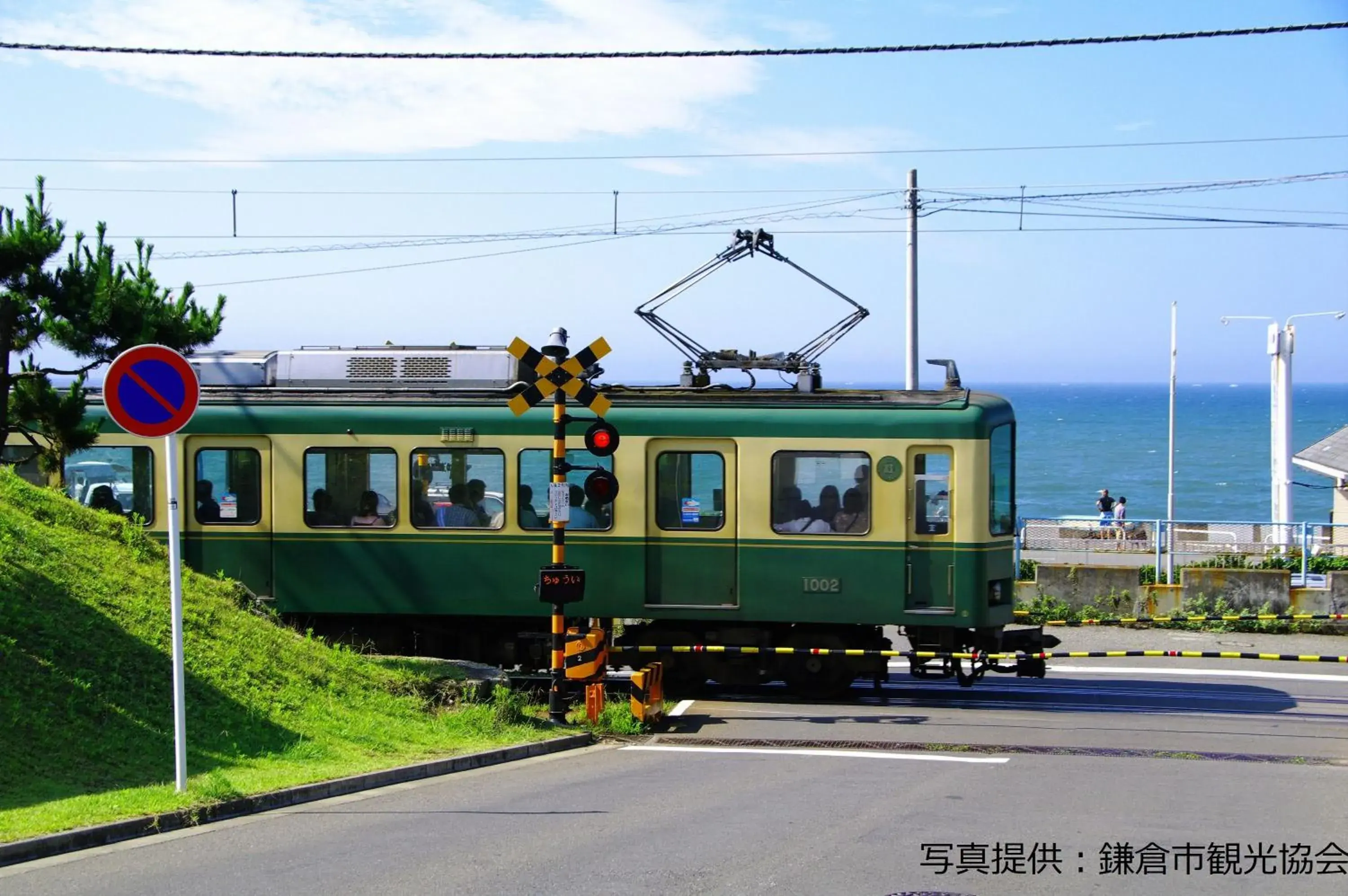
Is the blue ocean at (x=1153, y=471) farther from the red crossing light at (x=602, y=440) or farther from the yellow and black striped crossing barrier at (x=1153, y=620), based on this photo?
the yellow and black striped crossing barrier at (x=1153, y=620)

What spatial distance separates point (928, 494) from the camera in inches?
582

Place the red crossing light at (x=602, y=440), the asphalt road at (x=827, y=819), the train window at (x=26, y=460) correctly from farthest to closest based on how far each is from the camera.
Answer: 1. the train window at (x=26, y=460)
2. the red crossing light at (x=602, y=440)
3. the asphalt road at (x=827, y=819)

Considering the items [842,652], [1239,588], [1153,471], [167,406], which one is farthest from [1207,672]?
[1153,471]

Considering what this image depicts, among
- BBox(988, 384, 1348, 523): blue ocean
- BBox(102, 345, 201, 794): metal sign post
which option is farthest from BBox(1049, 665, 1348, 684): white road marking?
BBox(988, 384, 1348, 523): blue ocean

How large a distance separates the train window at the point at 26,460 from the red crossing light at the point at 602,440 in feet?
22.8

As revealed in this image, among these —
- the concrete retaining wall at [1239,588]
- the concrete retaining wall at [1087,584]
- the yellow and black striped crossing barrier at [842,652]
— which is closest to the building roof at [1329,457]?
the concrete retaining wall at [1239,588]

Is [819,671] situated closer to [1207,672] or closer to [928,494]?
[928,494]

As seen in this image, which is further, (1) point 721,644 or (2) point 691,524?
(1) point 721,644

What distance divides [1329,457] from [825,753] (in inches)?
1047

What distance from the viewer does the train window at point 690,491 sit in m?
15.1

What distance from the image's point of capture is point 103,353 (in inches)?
490

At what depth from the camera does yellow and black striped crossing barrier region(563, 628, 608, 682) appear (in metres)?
13.6

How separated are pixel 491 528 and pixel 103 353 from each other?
4.52m

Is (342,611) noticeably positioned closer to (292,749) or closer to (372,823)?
(292,749)
